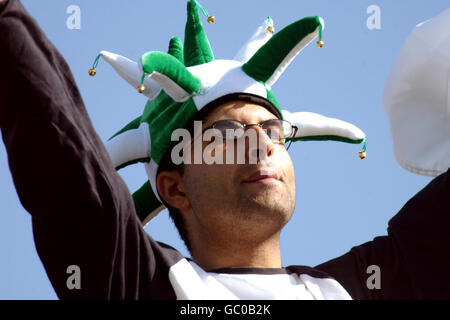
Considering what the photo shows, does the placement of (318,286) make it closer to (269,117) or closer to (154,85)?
(269,117)

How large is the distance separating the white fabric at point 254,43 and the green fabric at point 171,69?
1.85 ft

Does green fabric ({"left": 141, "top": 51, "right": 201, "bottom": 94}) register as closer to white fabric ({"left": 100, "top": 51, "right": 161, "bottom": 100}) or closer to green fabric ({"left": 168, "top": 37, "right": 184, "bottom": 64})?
white fabric ({"left": 100, "top": 51, "right": 161, "bottom": 100})

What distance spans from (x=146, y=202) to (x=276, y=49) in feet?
3.39

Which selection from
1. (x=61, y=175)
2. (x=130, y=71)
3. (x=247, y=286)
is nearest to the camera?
(x=61, y=175)

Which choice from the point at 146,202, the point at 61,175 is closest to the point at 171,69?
the point at 146,202

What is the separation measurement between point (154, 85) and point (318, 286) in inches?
51.4

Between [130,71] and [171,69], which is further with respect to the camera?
[130,71]

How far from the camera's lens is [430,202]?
4.15m

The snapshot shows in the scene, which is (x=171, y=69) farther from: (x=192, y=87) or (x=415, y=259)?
(x=415, y=259)

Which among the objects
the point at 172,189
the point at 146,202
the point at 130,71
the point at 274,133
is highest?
the point at 130,71

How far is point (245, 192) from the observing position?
4016mm

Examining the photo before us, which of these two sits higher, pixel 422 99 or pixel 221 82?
pixel 221 82

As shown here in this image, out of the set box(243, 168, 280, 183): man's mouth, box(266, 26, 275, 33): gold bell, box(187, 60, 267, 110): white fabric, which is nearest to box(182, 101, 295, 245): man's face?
box(243, 168, 280, 183): man's mouth

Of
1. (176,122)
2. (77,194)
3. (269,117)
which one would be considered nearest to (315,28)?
(269,117)
